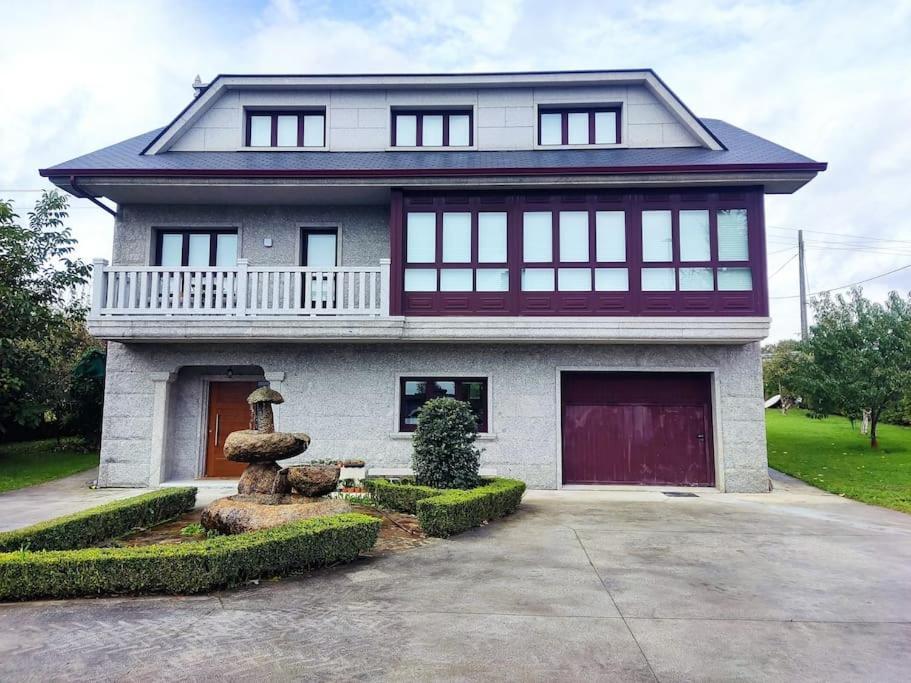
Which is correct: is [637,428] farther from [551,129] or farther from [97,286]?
[97,286]

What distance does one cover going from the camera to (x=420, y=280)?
1189 centimetres

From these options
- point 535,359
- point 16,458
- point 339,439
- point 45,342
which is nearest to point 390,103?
point 535,359

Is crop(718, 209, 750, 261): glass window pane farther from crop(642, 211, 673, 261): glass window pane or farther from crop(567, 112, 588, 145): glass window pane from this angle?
crop(567, 112, 588, 145): glass window pane

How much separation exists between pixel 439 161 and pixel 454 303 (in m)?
3.59

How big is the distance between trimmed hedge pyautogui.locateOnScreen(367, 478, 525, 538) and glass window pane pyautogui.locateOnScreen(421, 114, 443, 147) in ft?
28.9

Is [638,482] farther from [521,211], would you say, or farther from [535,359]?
[521,211]

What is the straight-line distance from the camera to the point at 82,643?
169 inches

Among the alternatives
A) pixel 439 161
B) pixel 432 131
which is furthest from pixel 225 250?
pixel 432 131

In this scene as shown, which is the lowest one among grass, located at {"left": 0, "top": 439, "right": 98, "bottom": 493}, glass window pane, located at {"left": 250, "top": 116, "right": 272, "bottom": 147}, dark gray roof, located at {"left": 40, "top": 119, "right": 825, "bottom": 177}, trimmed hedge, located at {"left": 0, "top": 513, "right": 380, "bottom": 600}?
grass, located at {"left": 0, "top": 439, "right": 98, "bottom": 493}

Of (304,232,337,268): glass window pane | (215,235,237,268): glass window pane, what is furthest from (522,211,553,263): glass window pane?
(215,235,237,268): glass window pane

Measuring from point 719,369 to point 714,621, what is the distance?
27.0 feet

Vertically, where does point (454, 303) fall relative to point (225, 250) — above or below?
below

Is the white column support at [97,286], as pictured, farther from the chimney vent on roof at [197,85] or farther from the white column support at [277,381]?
the chimney vent on roof at [197,85]

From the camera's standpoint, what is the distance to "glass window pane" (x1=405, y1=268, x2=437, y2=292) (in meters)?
11.9
